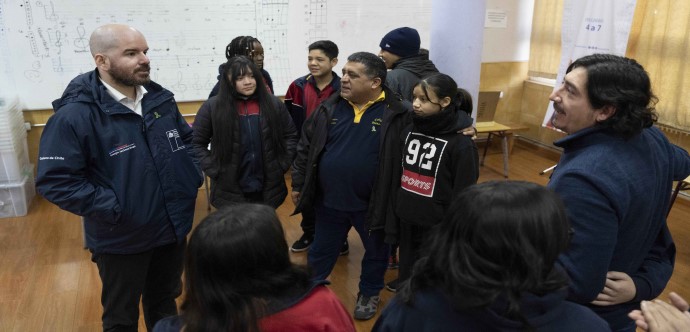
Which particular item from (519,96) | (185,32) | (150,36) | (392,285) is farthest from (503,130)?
(150,36)

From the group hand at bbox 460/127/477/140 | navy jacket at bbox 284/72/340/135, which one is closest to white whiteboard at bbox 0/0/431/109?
navy jacket at bbox 284/72/340/135

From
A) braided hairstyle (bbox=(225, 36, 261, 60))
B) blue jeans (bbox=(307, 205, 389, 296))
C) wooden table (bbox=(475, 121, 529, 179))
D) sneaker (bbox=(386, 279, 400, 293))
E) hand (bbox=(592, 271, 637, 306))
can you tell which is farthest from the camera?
wooden table (bbox=(475, 121, 529, 179))

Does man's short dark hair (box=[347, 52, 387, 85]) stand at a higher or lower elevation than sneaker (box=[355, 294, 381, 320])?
higher

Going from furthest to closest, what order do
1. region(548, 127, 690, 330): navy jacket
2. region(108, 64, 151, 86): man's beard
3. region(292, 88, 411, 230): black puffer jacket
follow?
region(292, 88, 411, 230): black puffer jacket < region(108, 64, 151, 86): man's beard < region(548, 127, 690, 330): navy jacket

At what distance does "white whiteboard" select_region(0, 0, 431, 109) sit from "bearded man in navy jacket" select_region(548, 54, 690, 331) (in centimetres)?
374

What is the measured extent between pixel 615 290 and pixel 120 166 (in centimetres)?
168

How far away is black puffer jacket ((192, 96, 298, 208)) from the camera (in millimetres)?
2682

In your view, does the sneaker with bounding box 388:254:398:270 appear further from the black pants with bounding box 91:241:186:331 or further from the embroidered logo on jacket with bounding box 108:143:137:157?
the embroidered logo on jacket with bounding box 108:143:137:157

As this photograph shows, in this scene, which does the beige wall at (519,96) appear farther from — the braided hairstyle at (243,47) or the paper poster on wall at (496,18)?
the braided hairstyle at (243,47)

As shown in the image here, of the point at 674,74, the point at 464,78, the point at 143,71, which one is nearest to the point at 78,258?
the point at 143,71

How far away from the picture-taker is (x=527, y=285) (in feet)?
2.80

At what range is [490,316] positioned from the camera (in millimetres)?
860

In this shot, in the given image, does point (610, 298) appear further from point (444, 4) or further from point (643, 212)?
point (444, 4)

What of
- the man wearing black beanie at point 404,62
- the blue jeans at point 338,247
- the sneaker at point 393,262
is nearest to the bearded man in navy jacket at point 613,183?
the blue jeans at point 338,247
